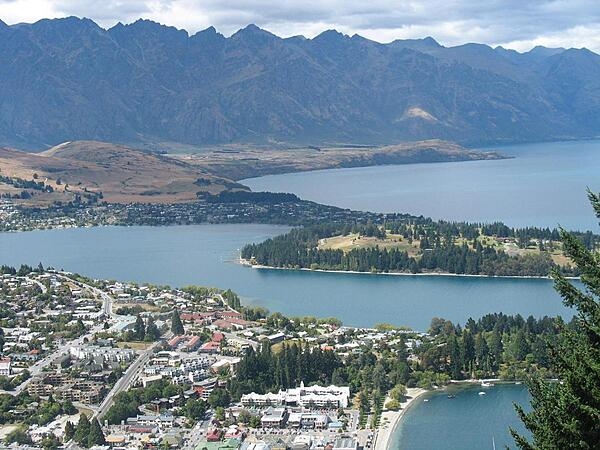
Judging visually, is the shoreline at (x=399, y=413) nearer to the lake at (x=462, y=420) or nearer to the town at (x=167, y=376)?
the lake at (x=462, y=420)

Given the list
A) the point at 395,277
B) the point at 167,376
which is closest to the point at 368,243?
the point at 395,277

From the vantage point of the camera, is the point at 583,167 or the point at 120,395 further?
the point at 583,167

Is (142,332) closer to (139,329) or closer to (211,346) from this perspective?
(139,329)

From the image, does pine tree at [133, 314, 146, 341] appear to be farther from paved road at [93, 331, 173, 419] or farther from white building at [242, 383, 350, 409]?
white building at [242, 383, 350, 409]

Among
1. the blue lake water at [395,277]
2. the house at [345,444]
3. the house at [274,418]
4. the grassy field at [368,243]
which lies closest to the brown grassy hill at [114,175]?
the blue lake water at [395,277]

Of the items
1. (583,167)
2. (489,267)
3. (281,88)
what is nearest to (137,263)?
(489,267)

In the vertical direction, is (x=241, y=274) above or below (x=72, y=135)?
below

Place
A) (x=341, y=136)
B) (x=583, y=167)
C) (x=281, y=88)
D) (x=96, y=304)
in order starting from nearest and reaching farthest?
(x=96, y=304) < (x=583, y=167) < (x=341, y=136) < (x=281, y=88)

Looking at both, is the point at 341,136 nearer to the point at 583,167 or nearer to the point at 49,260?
the point at 583,167
